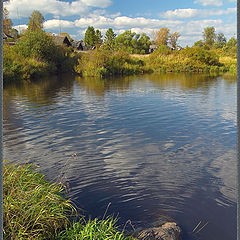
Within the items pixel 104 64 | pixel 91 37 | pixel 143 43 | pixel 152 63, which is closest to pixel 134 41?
pixel 143 43

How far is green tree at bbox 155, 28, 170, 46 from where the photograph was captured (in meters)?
89.6

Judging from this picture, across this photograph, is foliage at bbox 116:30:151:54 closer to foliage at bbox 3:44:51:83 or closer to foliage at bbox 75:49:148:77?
foliage at bbox 75:49:148:77

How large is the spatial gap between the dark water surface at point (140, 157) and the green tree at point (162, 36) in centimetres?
8256

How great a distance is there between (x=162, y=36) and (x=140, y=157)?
9011cm

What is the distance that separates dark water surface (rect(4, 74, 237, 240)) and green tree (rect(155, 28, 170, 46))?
271 ft

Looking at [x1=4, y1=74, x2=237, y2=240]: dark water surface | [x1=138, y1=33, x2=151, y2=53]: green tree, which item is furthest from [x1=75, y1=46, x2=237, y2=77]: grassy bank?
[x1=138, y1=33, x2=151, y2=53]: green tree

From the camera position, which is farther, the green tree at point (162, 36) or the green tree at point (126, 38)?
the green tree at point (162, 36)

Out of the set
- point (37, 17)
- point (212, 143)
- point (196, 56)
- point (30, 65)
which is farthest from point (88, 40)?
point (212, 143)

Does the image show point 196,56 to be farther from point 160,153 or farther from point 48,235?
point 48,235

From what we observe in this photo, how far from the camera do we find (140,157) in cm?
701

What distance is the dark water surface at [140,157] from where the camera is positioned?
462cm

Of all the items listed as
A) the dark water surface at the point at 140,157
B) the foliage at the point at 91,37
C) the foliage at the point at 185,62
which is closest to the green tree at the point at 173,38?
the foliage at the point at 91,37

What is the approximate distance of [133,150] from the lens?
7512mm

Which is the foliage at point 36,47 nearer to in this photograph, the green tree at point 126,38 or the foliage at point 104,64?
the foliage at point 104,64
